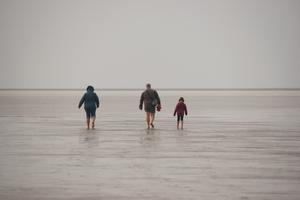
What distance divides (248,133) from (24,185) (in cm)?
1164

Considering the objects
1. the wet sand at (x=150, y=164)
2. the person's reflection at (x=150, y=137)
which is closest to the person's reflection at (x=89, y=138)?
the wet sand at (x=150, y=164)

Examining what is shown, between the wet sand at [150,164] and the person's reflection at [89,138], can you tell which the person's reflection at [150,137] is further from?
the person's reflection at [89,138]

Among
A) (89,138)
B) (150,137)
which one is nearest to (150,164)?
(89,138)

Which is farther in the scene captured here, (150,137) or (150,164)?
(150,137)

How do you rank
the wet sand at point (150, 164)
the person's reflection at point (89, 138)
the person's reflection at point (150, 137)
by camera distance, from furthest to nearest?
the person's reflection at point (150, 137) < the person's reflection at point (89, 138) < the wet sand at point (150, 164)

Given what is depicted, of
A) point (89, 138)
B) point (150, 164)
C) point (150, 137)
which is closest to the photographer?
point (150, 164)


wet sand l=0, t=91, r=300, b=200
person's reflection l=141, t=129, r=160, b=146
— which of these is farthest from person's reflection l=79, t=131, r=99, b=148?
person's reflection l=141, t=129, r=160, b=146

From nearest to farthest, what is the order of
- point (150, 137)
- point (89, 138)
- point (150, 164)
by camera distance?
point (150, 164) < point (89, 138) < point (150, 137)

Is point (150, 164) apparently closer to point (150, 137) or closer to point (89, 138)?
point (89, 138)

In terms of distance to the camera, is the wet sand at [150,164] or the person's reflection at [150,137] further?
the person's reflection at [150,137]

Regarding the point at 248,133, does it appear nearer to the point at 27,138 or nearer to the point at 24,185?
the point at 27,138

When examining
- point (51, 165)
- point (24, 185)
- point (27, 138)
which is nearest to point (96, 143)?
point (27, 138)

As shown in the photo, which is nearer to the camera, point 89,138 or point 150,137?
point 89,138

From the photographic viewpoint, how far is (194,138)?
19062mm
